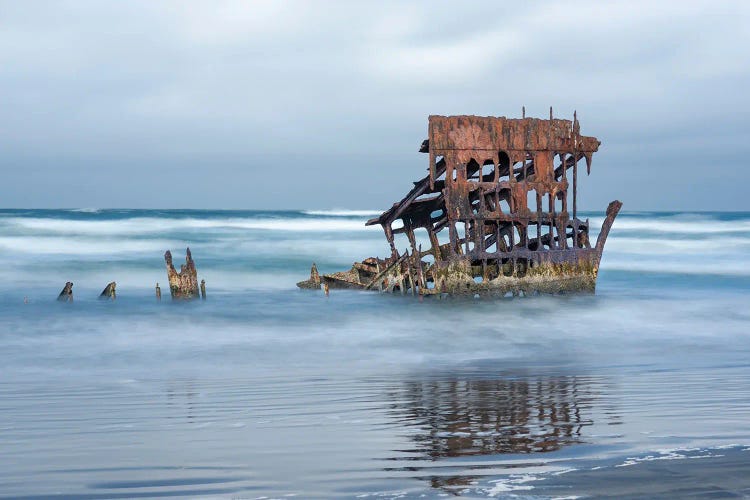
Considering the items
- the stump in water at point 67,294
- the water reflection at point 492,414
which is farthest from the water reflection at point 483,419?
the stump in water at point 67,294

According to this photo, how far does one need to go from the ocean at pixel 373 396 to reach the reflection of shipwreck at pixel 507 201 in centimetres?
65

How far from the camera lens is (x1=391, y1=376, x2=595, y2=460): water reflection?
696 centimetres

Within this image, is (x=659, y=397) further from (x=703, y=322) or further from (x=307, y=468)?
(x=703, y=322)

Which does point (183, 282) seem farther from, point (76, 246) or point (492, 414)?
point (76, 246)

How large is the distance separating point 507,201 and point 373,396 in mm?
11551

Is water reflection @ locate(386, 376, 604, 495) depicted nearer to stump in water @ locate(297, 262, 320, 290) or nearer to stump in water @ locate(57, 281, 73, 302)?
stump in water @ locate(57, 281, 73, 302)

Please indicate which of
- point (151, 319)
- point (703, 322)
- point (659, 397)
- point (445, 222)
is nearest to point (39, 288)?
point (151, 319)

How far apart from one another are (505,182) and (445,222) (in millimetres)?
1657

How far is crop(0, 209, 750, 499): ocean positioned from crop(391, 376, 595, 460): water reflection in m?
0.03

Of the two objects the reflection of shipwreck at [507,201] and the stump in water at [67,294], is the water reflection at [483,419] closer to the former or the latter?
the reflection of shipwreck at [507,201]

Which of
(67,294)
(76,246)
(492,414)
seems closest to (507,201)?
(67,294)

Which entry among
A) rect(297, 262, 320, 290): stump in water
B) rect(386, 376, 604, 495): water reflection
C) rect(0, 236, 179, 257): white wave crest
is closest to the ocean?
rect(386, 376, 604, 495): water reflection

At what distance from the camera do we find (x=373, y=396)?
9.40 m

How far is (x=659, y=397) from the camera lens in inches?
356
